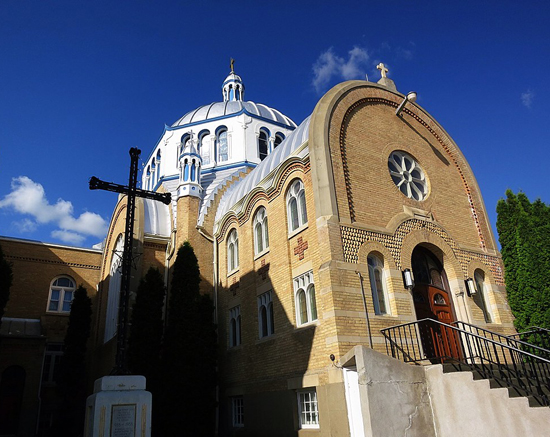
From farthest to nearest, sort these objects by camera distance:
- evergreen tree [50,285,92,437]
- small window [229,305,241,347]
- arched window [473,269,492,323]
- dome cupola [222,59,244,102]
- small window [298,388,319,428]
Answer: dome cupola [222,59,244,102] → evergreen tree [50,285,92,437] → small window [229,305,241,347] → arched window [473,269,492,323] → small window [298,388,319,428]

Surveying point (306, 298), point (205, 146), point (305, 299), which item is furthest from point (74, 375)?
point (205, 146)

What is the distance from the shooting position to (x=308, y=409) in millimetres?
11516

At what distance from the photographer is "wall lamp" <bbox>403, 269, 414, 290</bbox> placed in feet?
39.8

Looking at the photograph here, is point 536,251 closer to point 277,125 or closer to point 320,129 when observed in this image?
point 320,129

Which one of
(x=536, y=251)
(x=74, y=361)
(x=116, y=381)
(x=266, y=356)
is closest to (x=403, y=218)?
(x=536, y=251)

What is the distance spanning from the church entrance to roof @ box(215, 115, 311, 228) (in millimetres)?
5078

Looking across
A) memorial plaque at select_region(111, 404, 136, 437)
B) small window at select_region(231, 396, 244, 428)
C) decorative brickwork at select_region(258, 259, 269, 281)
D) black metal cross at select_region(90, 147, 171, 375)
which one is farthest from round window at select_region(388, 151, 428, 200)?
memorial plaque at select_region(111, 404, 136, 437)

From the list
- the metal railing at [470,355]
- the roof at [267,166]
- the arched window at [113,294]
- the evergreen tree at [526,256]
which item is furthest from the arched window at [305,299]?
the arched window at [113,294]


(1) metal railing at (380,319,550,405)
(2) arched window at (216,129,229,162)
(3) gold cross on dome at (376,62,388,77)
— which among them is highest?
(2) arched window at (216,129,229,162)

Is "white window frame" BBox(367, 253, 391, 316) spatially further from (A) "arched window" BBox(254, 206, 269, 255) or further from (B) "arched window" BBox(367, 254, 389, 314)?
(A) "arched window" BBox(254, 206, 269, 255)

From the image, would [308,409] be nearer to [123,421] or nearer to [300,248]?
[300,248]

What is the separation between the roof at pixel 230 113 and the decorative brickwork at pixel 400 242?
48.5 feet

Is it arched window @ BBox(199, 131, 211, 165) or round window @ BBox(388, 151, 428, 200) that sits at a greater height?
arched window @ BBox(199, 131, 211, 165)

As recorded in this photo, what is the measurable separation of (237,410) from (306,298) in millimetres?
5216
